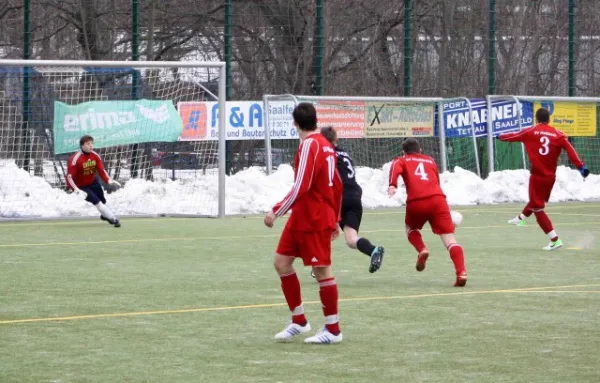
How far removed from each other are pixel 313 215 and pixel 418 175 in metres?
3.92

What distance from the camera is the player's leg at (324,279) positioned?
8383mm

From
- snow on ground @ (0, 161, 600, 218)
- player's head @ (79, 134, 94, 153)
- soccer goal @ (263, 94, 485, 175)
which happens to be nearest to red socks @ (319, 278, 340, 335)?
player's head @ (79, 134, 94, 153)

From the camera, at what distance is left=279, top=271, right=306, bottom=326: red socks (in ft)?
28.2

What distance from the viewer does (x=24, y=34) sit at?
23.6m

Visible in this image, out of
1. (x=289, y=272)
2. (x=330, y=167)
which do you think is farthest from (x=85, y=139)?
(x=330, y=167)

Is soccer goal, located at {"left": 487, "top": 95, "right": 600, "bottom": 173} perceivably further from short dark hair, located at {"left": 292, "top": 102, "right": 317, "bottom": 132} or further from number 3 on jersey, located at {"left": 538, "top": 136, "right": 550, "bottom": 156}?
short dark hair, located at {"left": 292, "top": 102, "right": 317, "bottom": 132}

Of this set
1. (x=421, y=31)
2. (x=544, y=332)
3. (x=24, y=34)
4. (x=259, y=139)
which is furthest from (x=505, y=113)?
(x=544, y=332)

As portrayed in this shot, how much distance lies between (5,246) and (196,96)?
24.5 feet

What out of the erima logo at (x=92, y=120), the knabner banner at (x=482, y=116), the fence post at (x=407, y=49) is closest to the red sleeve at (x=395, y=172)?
the erima logo at (x=92, y=120)

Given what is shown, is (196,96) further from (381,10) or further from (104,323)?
(104,323)

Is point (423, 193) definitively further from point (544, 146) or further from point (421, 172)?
point (544, 146)

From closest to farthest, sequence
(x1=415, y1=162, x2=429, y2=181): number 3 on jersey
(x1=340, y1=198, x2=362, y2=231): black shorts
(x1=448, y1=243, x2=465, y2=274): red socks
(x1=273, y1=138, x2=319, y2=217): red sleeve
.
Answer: (x1=273, y1=138, x2=319, y2=217): red sleeve
(x1=448, y1=243, x2=465, y2=274): red socks
(x1=415, y1=162, x2=429, y2=181): number 3 on jersey
(x1=340, y1=198, x2=362, y2=231): black shorts

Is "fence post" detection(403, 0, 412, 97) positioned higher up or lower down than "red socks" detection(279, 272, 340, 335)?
higher up

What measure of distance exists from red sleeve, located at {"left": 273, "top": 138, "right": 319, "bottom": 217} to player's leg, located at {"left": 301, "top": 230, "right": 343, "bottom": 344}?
246 mm
